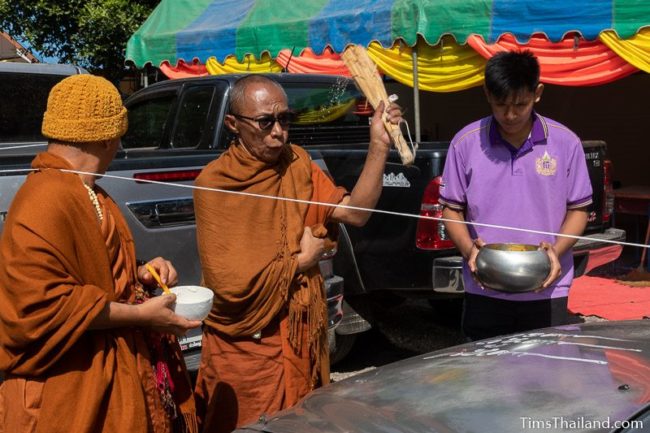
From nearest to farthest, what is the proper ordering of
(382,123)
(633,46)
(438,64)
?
(382,123) < (633,46) < (438,64)

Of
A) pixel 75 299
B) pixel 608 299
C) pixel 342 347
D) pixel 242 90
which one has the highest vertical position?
pixel 242 90

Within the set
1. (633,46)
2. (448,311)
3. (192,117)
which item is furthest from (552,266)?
(633,46)

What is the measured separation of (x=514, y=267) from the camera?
2982 mm

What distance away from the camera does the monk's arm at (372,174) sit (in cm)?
289

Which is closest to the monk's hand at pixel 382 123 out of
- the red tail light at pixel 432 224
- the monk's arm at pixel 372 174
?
the monk's arm at pixel 372 174

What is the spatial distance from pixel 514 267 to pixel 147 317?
1.30 m

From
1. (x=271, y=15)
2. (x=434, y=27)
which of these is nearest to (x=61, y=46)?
(x=271, y=15)

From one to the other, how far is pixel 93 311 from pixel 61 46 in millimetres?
13281

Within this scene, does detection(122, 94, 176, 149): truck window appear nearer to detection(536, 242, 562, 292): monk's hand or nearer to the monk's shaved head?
the monk's shaved head

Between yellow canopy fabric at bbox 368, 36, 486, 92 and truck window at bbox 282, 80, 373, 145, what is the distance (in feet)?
5.64

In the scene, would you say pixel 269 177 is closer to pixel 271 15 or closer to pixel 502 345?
pixel 502 345

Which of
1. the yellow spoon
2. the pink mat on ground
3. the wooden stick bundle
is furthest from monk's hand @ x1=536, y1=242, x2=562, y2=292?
the pink mat on ground

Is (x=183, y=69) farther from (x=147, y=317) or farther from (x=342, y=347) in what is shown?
(x=147, y=317)

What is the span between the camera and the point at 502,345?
8.45 feet
